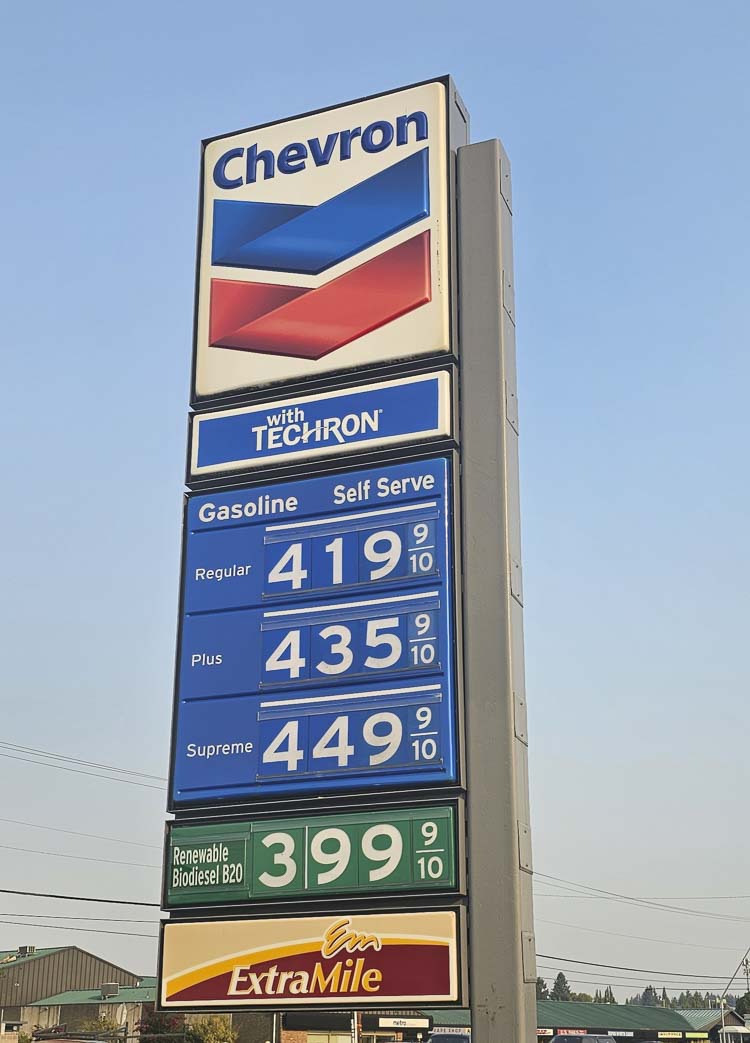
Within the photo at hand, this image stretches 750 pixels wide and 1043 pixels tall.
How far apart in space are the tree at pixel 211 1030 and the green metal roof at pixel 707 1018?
5326 centimetres

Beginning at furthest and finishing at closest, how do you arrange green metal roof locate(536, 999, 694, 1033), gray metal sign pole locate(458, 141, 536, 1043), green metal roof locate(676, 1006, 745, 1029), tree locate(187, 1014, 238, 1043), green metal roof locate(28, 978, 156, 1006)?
green metal roof locate(676, 1006, 745, 1029) < green metal roof locate(28, 978, 156, 1006) < green metal roof locate(536, 999, 694, 1033) < tree locate(187, 1014, 238, 1043) < gray metal sign pole locate(458, 141, 536, 1043)

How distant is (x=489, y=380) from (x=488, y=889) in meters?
4.92

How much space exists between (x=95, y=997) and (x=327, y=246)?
7877cm

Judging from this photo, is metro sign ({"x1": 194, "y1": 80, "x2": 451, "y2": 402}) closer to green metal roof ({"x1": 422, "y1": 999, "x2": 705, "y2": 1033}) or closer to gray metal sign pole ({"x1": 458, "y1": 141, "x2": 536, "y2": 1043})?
gray metal sign pole ({"x1": 458, "y1": 141, "x2": 536, "y2": 1043})

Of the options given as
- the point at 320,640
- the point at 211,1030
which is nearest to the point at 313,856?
the point at 320,640

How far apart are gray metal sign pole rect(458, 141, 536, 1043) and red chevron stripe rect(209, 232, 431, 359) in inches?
21.7

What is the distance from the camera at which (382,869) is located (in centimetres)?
1097

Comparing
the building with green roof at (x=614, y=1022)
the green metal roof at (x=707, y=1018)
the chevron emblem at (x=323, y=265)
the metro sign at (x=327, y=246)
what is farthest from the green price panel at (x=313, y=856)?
the green metal roof at (x=707, y=1018)

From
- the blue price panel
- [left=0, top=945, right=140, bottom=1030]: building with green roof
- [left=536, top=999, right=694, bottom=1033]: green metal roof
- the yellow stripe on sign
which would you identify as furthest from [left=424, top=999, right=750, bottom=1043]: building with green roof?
the blue price panel

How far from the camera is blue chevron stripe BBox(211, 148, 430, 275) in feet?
44.2

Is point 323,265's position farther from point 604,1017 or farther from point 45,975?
point 45,975

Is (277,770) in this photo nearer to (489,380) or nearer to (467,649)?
(467,649)

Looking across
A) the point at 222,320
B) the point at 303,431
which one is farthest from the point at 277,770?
the point at 222,320

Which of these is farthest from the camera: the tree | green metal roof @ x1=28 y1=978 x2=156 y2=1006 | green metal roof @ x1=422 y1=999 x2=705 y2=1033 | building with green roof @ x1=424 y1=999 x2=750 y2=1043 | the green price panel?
green metal roof @ x1=28 y1=978 x2=156 y2=1006
